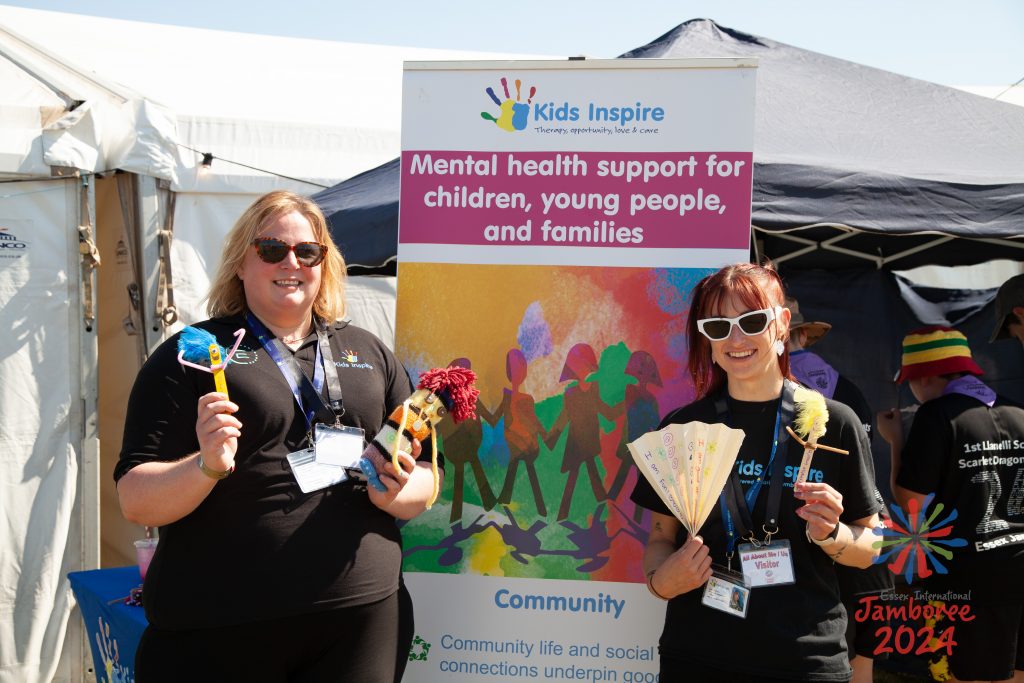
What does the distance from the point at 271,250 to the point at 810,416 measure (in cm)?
123

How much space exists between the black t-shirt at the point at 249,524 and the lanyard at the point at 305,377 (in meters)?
0.02

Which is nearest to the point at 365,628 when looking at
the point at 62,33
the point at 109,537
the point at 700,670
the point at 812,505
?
the point at 700,670

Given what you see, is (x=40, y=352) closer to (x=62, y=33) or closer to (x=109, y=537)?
(x=109, y=537)

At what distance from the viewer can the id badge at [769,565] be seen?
1915 millimetres

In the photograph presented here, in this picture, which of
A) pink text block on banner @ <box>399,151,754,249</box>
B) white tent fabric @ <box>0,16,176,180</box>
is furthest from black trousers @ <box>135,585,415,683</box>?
white tent fabric @ <box>0,16,176,180</box>

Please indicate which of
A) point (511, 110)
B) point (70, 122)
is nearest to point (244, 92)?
point (70, 122)

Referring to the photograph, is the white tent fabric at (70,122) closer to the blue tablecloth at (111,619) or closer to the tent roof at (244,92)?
the tent roof at (244,92)

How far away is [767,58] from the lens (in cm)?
466

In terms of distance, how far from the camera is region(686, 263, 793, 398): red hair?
2.07m

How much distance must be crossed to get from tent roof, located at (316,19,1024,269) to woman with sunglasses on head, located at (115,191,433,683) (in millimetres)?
1766

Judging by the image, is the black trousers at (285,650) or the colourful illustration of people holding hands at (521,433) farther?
the colourful illustration of people holding hands at (521,433)

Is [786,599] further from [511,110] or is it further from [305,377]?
[511,110]

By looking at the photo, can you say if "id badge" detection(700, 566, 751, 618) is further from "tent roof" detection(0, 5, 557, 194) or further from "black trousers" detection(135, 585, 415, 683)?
"tent roof" detection(0, 5, 557, 194)

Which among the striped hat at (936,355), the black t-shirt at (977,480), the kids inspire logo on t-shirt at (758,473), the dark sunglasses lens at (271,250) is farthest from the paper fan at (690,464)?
the striped hat at (936,355)
